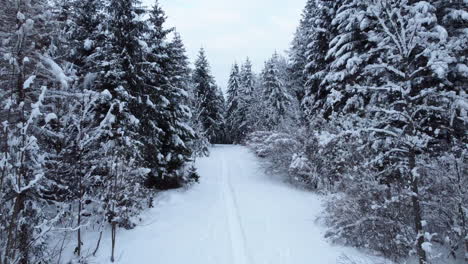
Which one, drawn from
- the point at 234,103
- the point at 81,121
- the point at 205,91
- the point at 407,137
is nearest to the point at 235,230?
the point at 81,121

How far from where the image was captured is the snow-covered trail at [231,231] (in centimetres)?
825

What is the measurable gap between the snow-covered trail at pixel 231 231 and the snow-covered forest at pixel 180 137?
0.58 feet

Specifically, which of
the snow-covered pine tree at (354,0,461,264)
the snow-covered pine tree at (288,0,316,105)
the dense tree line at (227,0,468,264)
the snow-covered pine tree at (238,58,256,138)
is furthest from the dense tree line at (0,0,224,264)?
the snow-covered pine tree at (238,58,256,138)

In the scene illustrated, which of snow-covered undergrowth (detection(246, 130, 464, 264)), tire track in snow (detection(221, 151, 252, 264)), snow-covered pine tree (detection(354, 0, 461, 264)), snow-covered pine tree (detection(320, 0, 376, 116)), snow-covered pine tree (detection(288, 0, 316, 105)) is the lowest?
tire track in snow (detection(221, 151, 252, 264))

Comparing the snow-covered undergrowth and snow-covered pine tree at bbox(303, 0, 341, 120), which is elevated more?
snow-covered pine tree at bbox(303, 0, 341, 120)

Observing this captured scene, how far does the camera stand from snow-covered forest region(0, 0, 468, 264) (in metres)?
5.94

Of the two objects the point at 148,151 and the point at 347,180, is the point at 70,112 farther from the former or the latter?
the point at 347,180

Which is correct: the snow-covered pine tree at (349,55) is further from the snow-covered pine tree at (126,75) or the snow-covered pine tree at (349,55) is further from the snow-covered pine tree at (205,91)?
the snow-covered pine tree at (205,91)

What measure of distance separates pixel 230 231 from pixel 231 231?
4 centimetres

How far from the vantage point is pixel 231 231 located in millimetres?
10320

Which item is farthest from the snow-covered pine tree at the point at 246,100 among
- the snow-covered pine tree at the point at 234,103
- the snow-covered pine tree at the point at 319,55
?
the snow-covered pine tree at the point at 319,55

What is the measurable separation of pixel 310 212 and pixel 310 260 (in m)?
4.47

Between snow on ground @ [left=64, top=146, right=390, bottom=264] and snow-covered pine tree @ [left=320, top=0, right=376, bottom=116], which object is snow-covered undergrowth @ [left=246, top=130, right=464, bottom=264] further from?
snow-covered pine tree @ [left=320, top=0, right=376, bottom=116]

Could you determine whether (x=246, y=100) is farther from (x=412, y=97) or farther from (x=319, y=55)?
(x=412, y=97)
